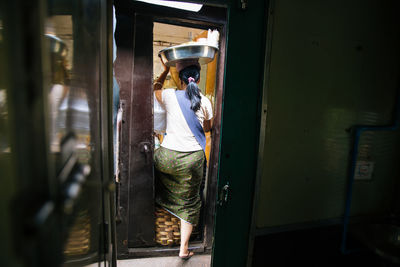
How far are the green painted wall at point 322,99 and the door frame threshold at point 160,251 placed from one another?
4.10 ft

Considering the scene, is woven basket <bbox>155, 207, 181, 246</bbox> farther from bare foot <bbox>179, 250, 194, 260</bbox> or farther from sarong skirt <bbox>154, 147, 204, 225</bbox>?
sarong skirt <bbox>154, 147, 204, 225</bbox>

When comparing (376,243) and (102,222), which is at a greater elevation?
(102,222)

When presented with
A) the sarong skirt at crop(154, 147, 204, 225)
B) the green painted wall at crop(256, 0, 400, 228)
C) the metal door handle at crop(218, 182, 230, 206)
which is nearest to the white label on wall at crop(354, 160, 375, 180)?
the green painted wall at crop(256, 0, 400, 228)

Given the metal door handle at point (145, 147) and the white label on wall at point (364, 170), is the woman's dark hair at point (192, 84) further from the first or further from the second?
the white label on wall at point (364, 170)

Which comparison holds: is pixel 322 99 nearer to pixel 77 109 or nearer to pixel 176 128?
pixel 176 128

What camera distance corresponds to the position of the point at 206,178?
8.18ft

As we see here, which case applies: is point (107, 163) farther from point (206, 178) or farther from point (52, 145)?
point (206, 178)

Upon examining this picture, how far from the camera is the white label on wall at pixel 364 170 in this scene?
1.68 metres

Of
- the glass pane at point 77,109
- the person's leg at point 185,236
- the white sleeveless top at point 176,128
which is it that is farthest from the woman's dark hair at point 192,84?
the glass pane at point 77,109

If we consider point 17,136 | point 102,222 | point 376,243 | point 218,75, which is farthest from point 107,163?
point 376,243

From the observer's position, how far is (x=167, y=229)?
2.60m

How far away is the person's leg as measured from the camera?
234 centimetres

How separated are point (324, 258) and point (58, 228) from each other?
194 centimetres

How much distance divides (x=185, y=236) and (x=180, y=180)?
0.61 metres
